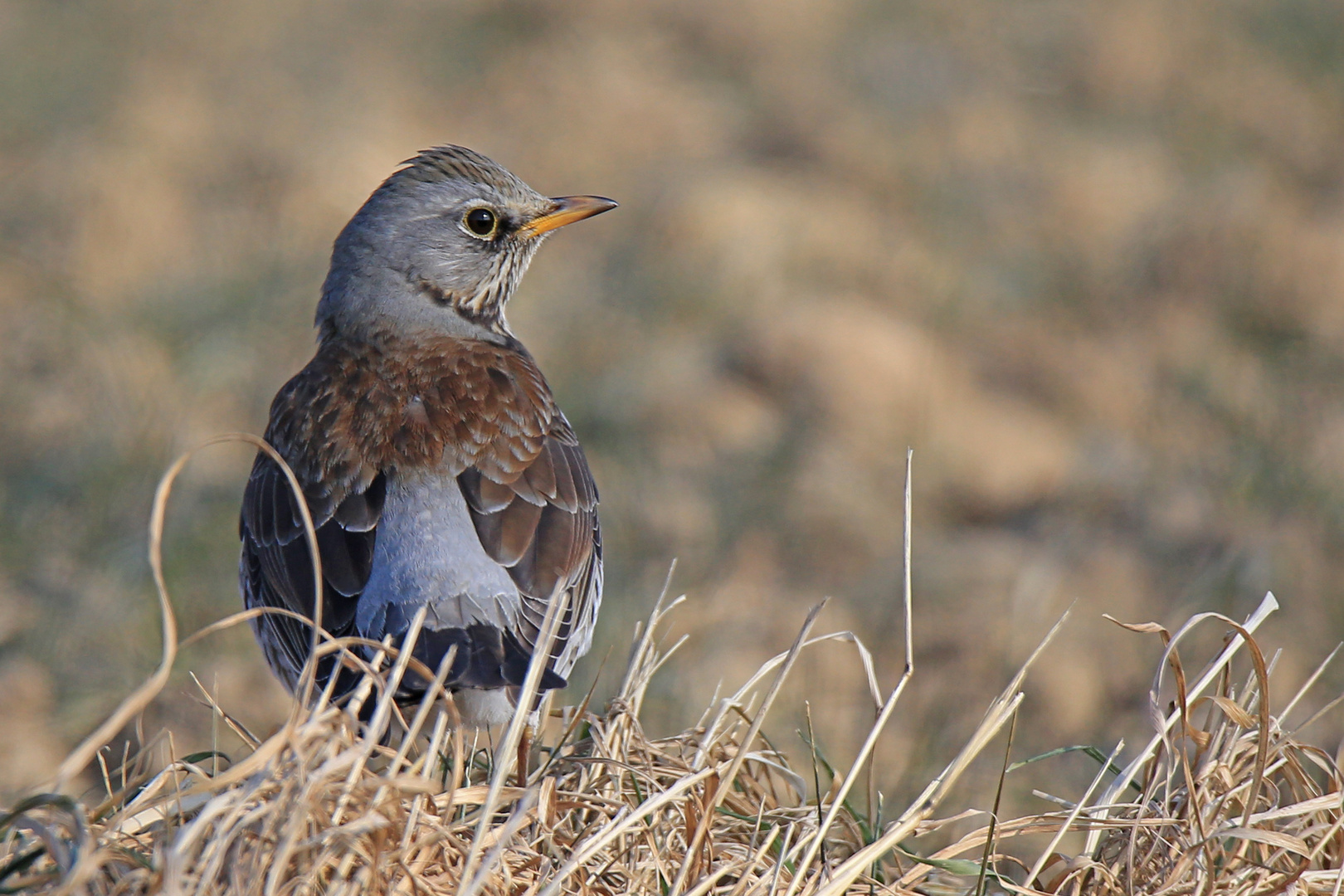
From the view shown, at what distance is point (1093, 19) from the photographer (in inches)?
535

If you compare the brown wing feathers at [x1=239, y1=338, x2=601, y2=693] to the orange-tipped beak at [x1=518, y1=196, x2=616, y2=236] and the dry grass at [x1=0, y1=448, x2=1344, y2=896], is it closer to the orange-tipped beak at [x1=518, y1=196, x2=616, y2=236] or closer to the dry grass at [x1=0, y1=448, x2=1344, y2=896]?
the dry grass at [x1=0, y1=448, x2=1344, y2=896]

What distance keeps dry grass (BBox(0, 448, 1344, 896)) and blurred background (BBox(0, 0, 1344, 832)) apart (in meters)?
1.06

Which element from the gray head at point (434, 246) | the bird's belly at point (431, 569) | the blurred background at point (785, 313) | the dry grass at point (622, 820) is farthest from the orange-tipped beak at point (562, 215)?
the dry grass at point (622, 820)

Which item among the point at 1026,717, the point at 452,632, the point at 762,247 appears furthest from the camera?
the point at 762,247

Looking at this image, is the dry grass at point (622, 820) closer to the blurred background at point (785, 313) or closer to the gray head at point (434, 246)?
the blurred background at point (785, 313)

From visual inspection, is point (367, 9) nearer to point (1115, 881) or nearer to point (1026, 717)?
point (1026, 717)

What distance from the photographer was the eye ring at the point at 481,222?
198 inches

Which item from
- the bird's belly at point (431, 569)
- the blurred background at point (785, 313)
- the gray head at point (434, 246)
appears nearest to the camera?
the bird's belly at point (431, 569)

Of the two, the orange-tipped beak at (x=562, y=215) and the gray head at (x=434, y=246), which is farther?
the orange-tipped beak at (x=562, y=215)

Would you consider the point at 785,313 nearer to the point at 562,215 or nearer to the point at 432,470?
the point at 562,215

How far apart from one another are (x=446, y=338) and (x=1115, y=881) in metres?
2.71

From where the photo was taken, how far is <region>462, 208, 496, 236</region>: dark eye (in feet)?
16.5

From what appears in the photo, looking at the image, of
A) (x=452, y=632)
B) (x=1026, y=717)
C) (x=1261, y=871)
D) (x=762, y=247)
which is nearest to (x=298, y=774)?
(x=452, y=632)

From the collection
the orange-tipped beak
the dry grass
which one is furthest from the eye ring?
the dry grass
